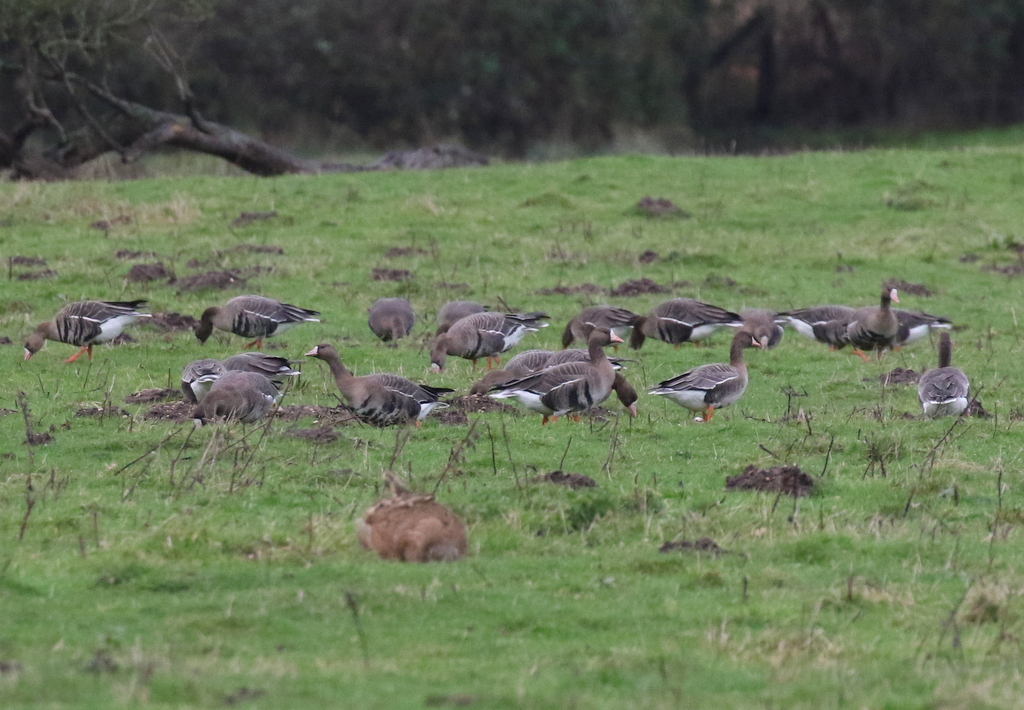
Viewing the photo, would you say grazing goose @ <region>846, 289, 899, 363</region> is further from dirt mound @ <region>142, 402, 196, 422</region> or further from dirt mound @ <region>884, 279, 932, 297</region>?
dirt mound @ <region>142, 402, 196, 422</region>

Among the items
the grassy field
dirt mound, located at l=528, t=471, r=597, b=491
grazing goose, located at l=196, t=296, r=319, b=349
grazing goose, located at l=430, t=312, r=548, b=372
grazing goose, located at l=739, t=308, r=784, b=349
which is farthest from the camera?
grazing goose, located at l=739, t=308, r=784, b=349

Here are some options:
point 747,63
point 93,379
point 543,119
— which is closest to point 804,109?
point 747,63

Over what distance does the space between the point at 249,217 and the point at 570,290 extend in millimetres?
8215

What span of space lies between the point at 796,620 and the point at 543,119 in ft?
195

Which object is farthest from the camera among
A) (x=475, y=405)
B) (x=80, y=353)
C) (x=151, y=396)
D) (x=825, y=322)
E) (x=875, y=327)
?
(x=825, y=322)

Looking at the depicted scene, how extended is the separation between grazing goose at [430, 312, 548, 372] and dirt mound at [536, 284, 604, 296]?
5.18m

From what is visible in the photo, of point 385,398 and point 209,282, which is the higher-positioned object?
point 385,398

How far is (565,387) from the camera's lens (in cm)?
1495

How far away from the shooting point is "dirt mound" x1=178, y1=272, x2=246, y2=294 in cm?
2359

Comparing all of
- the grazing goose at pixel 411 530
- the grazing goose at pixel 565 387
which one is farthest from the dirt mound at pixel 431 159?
the grazing goose at pixel 411 530

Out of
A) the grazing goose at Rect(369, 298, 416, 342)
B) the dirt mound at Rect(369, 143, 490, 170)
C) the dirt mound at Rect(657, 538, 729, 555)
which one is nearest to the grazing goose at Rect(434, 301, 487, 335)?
the grazing goose at Rect(369, 298, 416, 342)

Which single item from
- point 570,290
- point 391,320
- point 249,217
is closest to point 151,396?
point 391,320

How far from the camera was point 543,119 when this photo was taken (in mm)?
67062

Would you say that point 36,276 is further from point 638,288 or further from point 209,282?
point 638,288
